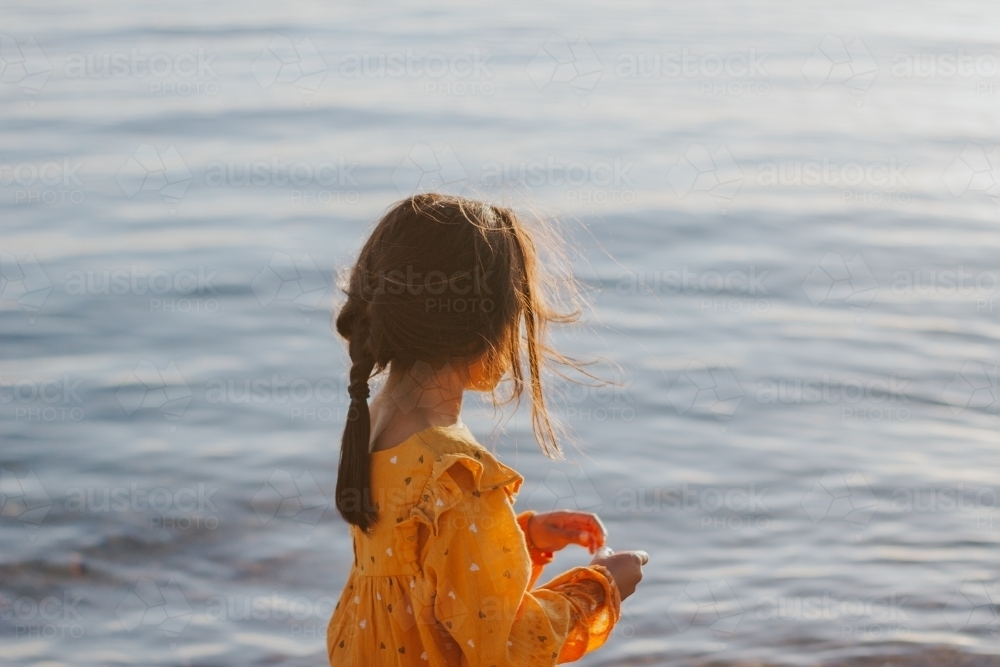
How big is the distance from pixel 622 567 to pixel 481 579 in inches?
13.2

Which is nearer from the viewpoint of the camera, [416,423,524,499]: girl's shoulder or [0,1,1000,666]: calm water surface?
[416,423,524,499]: girl's shoulder

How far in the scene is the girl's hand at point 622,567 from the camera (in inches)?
96.0

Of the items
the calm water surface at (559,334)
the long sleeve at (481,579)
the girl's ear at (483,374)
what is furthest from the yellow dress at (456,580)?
the calm water surface at (559,334)

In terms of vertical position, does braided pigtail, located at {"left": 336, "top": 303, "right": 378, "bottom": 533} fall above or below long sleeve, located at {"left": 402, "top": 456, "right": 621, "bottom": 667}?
above

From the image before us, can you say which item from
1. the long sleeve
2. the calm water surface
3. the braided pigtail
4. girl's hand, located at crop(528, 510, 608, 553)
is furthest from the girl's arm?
the calm water surface

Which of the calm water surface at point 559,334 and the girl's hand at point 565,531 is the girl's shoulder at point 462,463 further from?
the calm water surface at point 559,334

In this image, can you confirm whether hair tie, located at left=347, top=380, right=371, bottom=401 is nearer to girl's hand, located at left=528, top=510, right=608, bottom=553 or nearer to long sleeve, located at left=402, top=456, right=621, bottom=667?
long sleeve, located at left=402, top=456, right=621, bottom=667

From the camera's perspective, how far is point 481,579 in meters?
2.25

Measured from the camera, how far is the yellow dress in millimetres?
2256

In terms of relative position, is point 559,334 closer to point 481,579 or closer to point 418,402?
point 418,402

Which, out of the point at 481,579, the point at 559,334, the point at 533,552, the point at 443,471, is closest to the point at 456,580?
the point at 481,579

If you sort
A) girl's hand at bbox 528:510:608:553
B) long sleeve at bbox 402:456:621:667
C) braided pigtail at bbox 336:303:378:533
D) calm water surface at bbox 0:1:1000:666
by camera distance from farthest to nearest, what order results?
calm water surface at bbox 0:1:1000:666
girl's hand at bbox 528:510:608:553
braided pigtail at bbox 336:303:378:533
long sleeve at bbox 402:456:621:667

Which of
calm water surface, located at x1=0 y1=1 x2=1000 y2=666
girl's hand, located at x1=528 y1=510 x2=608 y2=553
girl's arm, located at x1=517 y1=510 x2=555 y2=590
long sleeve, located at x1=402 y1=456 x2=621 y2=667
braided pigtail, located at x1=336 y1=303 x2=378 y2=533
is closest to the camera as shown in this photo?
long sleeve, located at x1=402 y1=456 x2=621 y2=667

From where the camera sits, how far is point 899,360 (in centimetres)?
632
